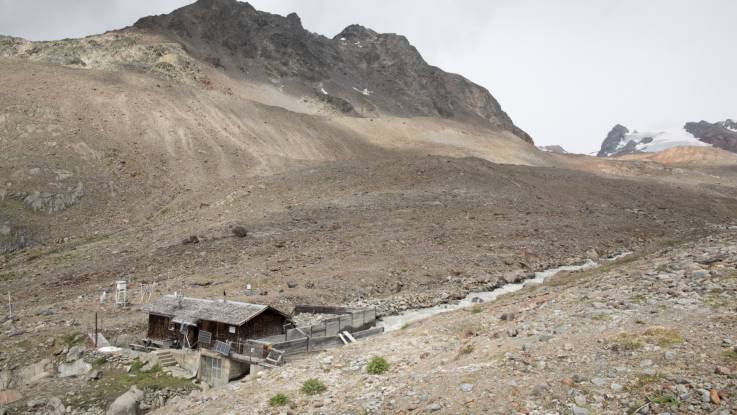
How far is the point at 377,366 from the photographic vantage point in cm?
1367

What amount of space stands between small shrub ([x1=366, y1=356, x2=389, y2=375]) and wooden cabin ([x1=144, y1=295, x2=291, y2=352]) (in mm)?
8837

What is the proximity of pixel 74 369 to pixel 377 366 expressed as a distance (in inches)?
569

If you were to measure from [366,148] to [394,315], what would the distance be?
54.5m

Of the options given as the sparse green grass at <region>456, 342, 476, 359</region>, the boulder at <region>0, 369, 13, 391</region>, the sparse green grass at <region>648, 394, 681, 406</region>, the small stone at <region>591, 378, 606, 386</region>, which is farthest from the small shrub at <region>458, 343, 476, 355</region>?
the boulder at <region>0, 369, 13, 391</region>

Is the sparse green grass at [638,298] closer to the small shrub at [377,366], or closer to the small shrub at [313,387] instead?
the small shrub at [377,366]

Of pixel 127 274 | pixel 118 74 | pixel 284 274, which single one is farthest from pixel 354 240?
pixel 118 74

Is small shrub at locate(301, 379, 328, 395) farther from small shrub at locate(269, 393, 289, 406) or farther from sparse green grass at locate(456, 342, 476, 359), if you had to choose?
sparse green grass at locate(456, 342, 476, 359)

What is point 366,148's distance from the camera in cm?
8156

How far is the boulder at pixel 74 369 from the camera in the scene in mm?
21328

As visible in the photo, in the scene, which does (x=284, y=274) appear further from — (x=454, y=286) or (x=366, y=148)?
(x=366, y=148)

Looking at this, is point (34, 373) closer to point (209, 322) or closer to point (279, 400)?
point (209, 322)

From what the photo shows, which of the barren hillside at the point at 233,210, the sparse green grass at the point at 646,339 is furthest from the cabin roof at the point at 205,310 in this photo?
the sparse green grass at the point at 646,339

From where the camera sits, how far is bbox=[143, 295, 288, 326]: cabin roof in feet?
72.2

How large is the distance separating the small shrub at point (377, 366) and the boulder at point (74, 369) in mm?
13251
